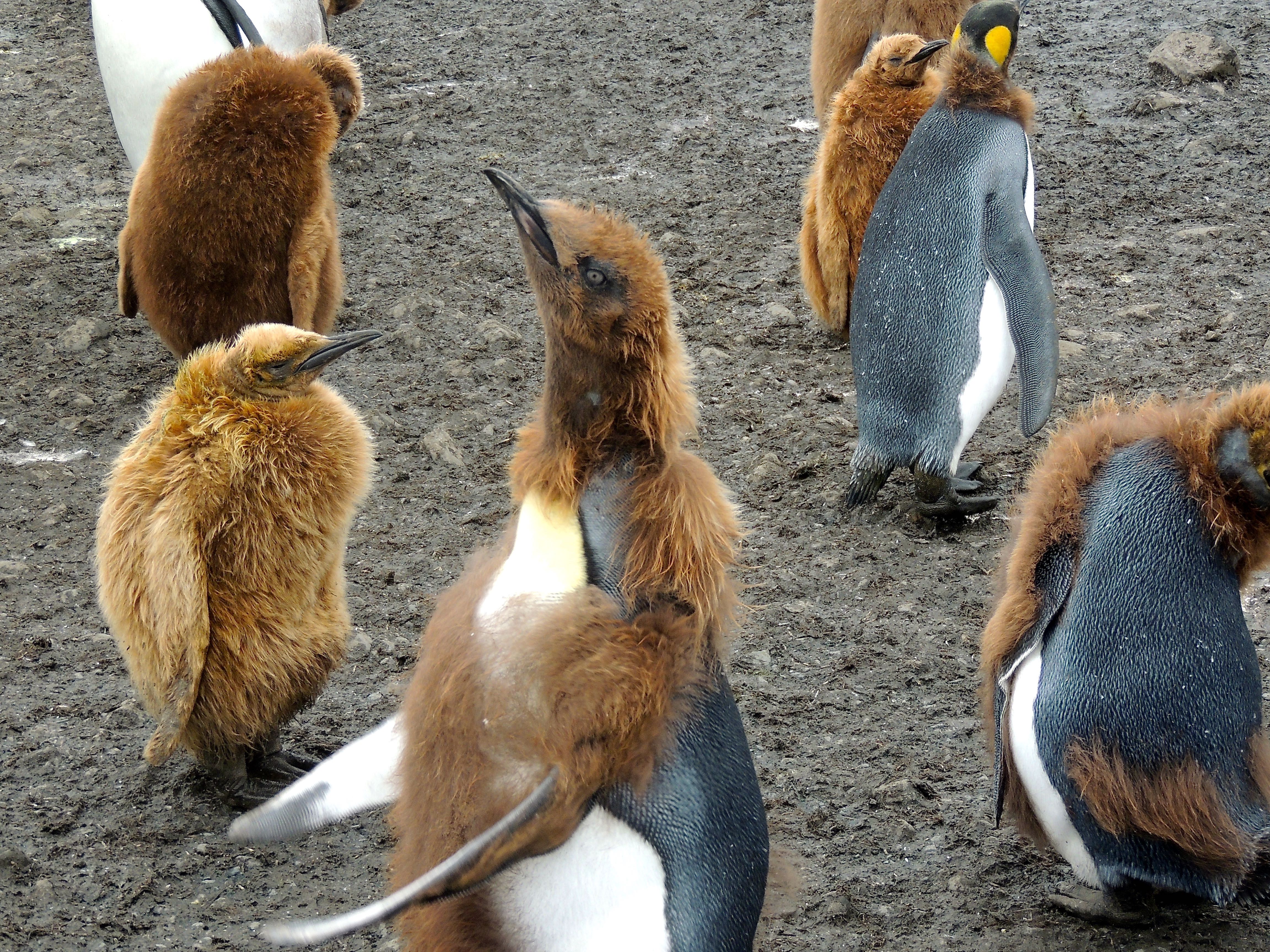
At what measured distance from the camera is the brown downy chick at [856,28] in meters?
4.64

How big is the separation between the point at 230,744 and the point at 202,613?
0.97 feet

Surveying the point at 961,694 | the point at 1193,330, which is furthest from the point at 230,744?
the point at 1193,330

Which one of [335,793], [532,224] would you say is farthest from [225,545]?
[532,224]

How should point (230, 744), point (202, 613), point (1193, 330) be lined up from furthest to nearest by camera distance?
point (1193, 330) → point (230, 744) → point (202, 613)

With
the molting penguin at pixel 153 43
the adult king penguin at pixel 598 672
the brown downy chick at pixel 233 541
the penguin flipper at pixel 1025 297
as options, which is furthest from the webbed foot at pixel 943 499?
the molting penguin at pixel 153 43

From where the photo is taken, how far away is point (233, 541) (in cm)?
232

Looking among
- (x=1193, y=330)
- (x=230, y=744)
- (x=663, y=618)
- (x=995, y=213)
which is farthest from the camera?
(x=1193, y=330)

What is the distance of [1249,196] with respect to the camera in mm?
4668

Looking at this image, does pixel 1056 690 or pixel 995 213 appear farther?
pixel 995 213

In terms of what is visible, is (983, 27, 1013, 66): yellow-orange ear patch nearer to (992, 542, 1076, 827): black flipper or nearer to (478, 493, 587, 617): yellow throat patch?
(992, 542, 1076, 827): black flipper

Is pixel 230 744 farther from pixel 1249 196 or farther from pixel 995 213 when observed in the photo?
pixel 1249 196

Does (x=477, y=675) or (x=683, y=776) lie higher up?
(x=477, y=675)

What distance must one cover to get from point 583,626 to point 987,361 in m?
1.98

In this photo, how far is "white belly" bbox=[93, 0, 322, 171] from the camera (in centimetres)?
423
